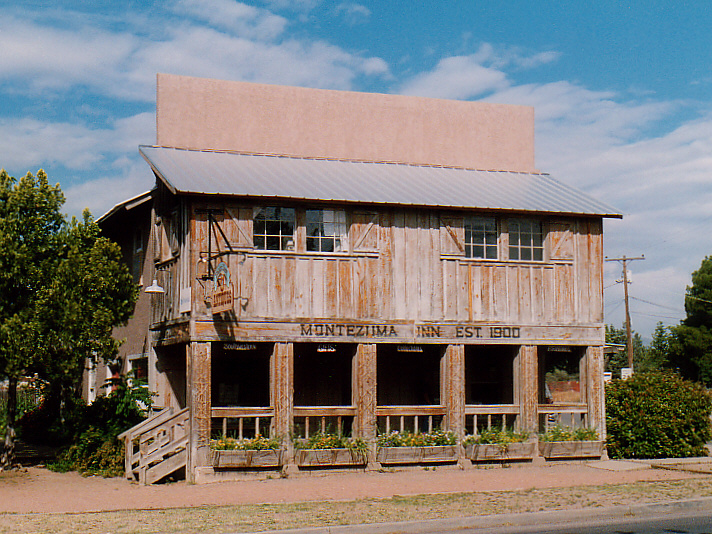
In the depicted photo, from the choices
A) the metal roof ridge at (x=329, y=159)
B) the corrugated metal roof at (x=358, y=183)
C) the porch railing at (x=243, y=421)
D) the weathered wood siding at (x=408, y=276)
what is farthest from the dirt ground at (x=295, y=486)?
the metal roof ridge at (x=329, y=159)

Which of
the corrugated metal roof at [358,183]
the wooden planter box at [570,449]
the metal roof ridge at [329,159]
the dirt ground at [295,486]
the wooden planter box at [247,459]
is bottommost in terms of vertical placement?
the dirt ground at [295,486]

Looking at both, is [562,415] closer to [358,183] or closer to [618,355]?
[358,183]

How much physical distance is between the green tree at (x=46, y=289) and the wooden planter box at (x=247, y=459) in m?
3.45

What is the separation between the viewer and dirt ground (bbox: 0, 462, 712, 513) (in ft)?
45.6

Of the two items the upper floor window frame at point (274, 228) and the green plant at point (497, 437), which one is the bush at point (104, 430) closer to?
the upper floor window frame at point (274, 228)

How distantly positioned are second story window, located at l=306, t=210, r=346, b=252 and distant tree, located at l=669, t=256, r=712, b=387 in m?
44.2

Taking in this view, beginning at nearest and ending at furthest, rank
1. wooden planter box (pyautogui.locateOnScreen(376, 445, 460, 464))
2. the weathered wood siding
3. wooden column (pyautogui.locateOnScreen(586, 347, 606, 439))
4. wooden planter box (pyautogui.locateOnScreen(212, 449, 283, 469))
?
wooden planter box (pyautogui.locateOnScreen(212, 449, 283, 469)) → the weathered wood siding → wooden planter box (pyautogui.locateOnScreen(376, 445, 460, 464)) → wooden column (pyautogui.locateOnScreen(586, 347, 606, 439))

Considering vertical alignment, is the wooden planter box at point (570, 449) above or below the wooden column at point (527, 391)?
below

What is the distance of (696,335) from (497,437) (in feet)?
140

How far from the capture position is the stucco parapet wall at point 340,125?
20.2m

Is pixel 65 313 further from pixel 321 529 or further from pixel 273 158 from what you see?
pixel 321 529

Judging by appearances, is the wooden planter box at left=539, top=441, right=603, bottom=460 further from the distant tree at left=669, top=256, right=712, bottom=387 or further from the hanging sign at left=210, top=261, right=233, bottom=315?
the distant tree at left=669, top=256, right=712, bottom=387

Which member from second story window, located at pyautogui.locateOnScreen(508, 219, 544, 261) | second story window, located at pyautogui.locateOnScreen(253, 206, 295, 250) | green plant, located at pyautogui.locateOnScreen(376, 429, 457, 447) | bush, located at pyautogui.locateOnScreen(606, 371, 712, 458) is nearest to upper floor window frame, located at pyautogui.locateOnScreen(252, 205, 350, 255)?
second story window, located at pyautogui.locateOnScreen(253, 206, 295, 250)

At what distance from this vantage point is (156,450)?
16.7 metres
